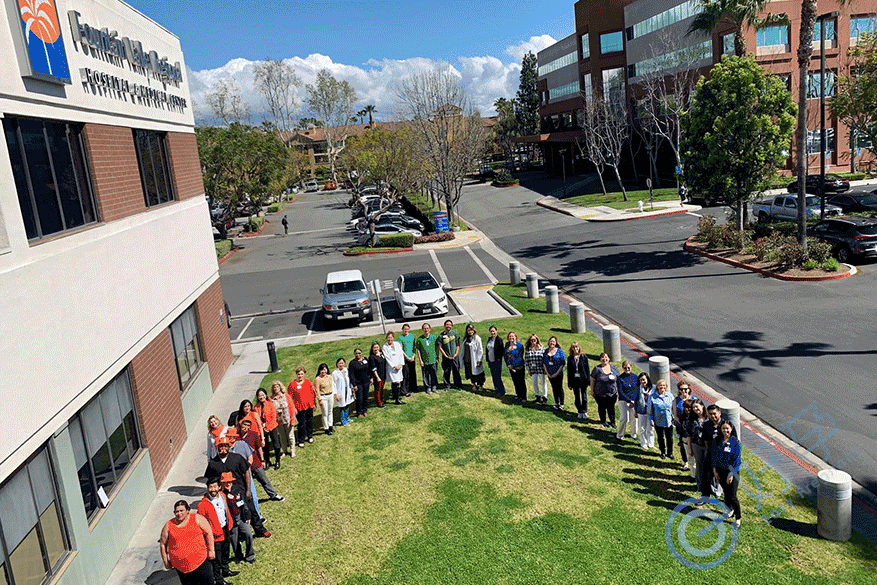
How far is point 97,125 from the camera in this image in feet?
33.7

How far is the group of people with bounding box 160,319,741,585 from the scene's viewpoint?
7805 millimetres

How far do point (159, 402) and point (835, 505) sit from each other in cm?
1063

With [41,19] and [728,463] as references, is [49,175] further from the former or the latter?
[728,463]

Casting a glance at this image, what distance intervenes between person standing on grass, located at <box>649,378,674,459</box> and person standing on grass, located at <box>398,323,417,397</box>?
5.37 m

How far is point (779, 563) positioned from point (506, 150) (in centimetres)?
Result: 8900

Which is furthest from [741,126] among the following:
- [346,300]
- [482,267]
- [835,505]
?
[835,505]

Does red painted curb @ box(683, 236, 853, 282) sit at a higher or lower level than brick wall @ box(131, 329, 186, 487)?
lower

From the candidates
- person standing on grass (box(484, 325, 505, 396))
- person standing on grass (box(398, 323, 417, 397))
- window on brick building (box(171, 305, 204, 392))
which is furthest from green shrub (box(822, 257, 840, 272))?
window on brick building (box(171, 305, 204, 392))

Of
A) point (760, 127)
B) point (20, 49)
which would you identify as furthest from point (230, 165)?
point (20, 49)

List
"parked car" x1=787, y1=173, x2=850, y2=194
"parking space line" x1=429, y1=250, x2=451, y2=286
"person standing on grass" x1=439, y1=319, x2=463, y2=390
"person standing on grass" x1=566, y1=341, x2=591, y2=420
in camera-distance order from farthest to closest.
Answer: "parked car" x1=787, y1=173, x2=850, y2=194
"parking space line" x1=429, y1=250, x2=451, y2=286
"person standing on grass" x1=439, y1=319, x2=463, y2=390
"person standing on grass" x1=566, y1=341, x2=591, y2=420

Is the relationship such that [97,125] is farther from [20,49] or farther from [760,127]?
[760,127]

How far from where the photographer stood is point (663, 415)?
10.2 m

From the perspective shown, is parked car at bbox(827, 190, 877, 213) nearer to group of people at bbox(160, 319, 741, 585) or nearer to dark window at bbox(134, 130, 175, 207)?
group of people at bbox(160, 319, 741, 585)

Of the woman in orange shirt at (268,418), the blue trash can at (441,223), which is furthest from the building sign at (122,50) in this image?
the blue trash can at (441,223)
